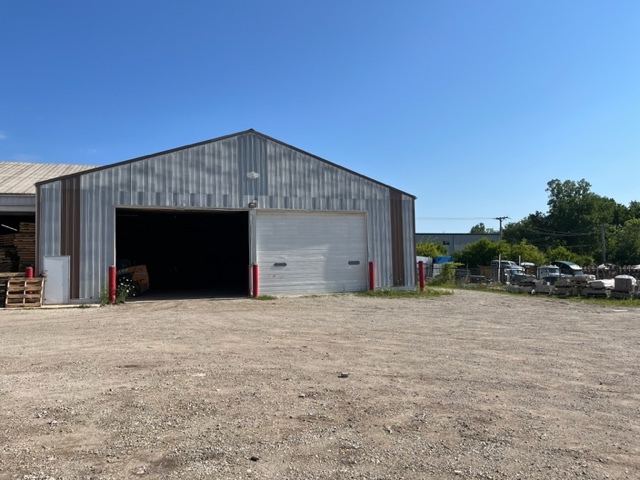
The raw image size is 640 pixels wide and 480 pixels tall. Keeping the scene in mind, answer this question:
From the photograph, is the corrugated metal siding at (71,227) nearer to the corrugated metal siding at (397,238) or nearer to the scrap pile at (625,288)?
the corrugated metal siding at (397,238)

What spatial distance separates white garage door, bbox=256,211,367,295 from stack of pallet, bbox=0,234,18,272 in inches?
396

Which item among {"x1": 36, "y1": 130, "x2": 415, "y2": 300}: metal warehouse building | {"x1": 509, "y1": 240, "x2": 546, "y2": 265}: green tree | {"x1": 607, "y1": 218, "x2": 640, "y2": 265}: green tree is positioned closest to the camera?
{"x1": 36, "y1": 130, "x2": 415, "y2": 300}: metal warehouse building

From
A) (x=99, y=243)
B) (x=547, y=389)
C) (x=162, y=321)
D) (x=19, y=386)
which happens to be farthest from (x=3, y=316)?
(x=547, y=389)

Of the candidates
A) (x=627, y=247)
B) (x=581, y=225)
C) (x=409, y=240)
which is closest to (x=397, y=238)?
(x=409, y=240)

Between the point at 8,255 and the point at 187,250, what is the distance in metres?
13.2

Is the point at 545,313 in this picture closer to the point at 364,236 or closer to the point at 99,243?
the point at 364,236

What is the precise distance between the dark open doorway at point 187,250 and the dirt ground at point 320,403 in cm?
1906

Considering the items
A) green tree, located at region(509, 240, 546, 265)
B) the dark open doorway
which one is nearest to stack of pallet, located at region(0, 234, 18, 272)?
the dark open doorway

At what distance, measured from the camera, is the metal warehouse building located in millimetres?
17156

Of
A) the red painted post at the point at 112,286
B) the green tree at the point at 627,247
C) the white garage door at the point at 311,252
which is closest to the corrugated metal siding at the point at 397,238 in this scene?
the white garage door at the point at 311,252

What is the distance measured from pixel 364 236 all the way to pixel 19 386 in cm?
1655

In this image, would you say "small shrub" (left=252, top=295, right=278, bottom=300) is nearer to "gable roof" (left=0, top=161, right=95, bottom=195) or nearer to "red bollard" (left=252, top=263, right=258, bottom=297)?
"red bollard" (left=252, top=263, right=258, bottom=297)

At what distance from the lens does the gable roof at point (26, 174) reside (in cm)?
2022

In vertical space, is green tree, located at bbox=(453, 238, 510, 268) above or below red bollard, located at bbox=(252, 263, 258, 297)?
above
